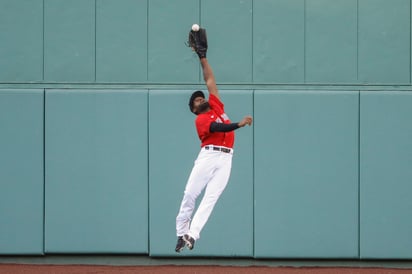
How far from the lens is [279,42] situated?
42.5ft

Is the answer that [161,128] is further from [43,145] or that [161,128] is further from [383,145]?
[383,145]

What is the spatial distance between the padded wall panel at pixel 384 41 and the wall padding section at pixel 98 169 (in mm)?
3412

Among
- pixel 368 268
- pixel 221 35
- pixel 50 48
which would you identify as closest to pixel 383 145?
pixel 368 268

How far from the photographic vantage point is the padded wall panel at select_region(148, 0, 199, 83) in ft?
42.5

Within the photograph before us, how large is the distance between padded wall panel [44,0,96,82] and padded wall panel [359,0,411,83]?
13.4ft

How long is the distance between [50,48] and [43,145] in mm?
1471

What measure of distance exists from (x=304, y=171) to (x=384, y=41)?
7.56ft

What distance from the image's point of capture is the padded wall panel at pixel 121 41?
13.0m

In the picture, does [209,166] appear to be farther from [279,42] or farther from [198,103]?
[279,42]

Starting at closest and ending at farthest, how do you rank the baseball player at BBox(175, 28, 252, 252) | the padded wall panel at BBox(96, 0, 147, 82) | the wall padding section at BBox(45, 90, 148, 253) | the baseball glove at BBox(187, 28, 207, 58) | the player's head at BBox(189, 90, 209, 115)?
the baseball glove at BBox(187, 28, 207, 58), the baseball player at BBox(175, 28, 252, 252), the player's head at BBox(189, 90, 209, 115), the wall padding section at BBox(45, 90, 148, 253), the padded wall panel at BBox(96, 0, 147, 82)

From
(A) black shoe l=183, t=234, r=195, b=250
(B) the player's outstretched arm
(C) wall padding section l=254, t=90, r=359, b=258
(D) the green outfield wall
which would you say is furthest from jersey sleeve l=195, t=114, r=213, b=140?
(C) wall padding section l=254, t=90, r=359, b=258

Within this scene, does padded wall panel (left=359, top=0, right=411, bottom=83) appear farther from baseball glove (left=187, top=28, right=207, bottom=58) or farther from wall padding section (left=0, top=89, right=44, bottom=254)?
wall padding section (left=0, top=89, right=44, bottom=254)

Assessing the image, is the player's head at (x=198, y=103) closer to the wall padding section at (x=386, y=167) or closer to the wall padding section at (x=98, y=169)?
the wall padding section at (x=98, y=169)

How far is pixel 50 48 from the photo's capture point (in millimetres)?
13016
